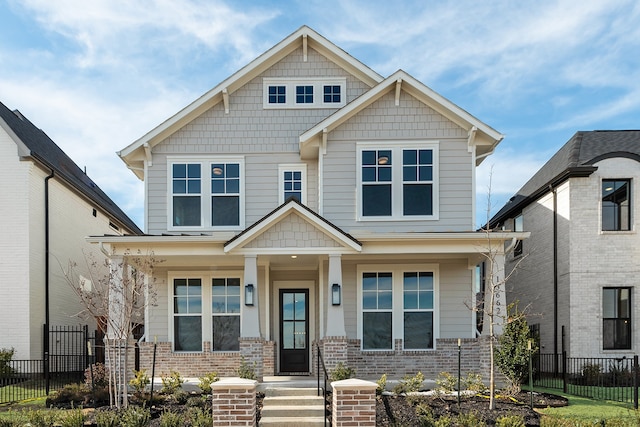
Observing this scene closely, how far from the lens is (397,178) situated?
1363cm

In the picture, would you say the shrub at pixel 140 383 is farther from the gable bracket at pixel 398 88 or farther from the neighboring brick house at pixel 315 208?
the gable bracket at pixel 398 88

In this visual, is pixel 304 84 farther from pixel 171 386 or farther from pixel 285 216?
pixel 171 386

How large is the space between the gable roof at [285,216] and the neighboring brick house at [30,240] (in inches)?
231

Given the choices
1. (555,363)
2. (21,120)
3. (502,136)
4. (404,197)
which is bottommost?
(555,363)

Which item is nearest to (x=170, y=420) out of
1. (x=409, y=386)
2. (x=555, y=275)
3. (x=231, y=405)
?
(x=231, y=405)

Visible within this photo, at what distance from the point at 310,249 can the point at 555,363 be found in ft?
27.5

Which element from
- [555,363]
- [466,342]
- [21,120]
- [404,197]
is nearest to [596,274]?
[555,363]

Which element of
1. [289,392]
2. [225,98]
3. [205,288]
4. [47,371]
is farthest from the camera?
[225,98]

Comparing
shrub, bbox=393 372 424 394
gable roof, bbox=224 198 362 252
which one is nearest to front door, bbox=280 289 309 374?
gable roof, bbox=224 198 362 252

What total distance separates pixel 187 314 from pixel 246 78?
21.3 feet

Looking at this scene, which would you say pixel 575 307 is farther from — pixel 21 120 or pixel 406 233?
pixel 21 120

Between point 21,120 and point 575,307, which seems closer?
point 575,307

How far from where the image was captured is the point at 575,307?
1519cm

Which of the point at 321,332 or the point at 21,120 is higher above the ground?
the point at 21,120
